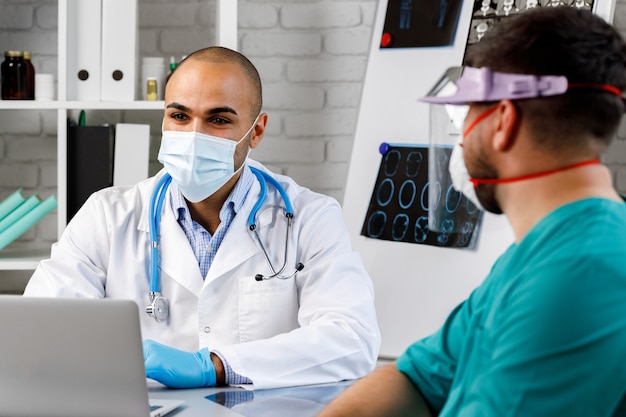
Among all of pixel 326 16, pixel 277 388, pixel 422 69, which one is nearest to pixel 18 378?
pixel 277 388

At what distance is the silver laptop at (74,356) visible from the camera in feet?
4.07

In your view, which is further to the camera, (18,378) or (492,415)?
(18,378)

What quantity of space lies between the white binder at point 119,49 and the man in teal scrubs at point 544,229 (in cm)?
158

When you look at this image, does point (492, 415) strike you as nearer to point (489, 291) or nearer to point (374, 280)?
point (489, 291)

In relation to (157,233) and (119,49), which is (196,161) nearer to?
(157,233)

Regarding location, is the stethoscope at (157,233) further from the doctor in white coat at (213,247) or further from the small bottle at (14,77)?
the small bottle at (14,77)

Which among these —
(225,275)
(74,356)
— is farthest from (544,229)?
(225,275)

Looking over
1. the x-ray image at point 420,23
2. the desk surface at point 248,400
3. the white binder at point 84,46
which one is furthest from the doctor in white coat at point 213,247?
the x-ray image at point 420,23

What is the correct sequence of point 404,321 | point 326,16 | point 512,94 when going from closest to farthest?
point 512,94 < point 404,321 < point 326,16

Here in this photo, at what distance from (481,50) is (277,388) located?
787 millimetres

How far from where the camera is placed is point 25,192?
3062 millimetres

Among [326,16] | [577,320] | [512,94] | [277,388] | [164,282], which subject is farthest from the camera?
[326,16]

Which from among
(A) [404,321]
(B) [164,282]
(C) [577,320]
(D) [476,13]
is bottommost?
(A) [404,321]

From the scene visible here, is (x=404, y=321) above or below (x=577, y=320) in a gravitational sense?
below
